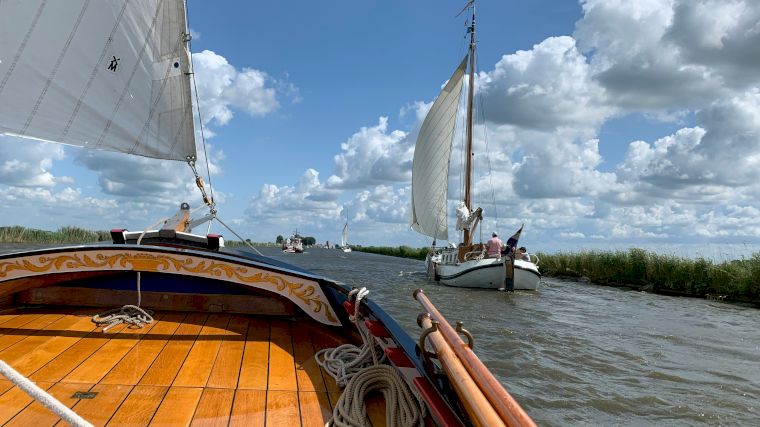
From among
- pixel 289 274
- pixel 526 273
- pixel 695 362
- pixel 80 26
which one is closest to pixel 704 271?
pixel 526 273

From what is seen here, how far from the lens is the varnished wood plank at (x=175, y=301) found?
4672 mm

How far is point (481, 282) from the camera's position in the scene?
803 inches

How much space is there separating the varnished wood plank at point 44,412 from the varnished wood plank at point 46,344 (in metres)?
0.47

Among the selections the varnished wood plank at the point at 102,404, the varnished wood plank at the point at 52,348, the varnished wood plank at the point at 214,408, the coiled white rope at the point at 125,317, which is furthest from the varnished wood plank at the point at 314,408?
the coiled white rope at the point at 125,317

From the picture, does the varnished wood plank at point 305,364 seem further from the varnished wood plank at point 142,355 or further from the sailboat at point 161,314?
the varnished wood plank at point 142,355

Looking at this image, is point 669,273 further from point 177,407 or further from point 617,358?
point 177,407

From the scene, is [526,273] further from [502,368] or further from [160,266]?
[160,266]

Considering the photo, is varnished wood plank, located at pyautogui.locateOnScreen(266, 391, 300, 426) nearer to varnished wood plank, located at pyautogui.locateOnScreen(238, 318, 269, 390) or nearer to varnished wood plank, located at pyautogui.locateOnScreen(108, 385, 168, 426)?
varnished wood plank, located at pyautogui.locateOnScreen(238, 318, 269, 390)

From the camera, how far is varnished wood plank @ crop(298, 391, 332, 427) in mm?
2566

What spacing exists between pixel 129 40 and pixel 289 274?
336 centimetres

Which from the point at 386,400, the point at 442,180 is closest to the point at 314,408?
the point at 386,400

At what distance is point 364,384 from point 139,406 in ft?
4.19

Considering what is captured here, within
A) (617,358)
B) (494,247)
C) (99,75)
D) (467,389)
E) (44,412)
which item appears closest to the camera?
(467,389)

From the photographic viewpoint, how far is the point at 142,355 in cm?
346
